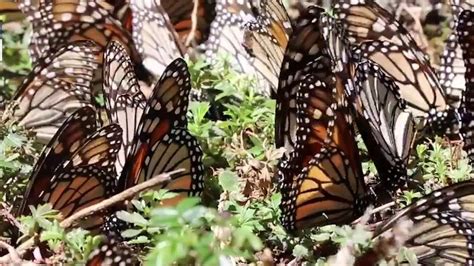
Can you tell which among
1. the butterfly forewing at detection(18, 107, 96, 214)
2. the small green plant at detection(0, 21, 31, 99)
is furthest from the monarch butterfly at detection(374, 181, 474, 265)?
the small green plant at detection(0, 21, 31, 99)

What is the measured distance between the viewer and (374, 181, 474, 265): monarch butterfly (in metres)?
2.36

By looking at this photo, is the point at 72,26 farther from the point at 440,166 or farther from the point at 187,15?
the point at 440,166

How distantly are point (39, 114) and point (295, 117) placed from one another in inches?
34.2

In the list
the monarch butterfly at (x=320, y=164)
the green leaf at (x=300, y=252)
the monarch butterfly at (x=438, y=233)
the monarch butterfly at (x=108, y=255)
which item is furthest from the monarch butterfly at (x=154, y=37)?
the monarch butterfly at (x=108, y=255)

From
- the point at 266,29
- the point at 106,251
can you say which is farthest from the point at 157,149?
the point at 266,29

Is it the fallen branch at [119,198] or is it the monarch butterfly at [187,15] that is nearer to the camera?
the fallen branch at [119,198]

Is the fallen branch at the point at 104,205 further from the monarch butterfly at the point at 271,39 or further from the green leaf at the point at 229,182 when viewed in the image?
the monarch butterfly at the point at 271,39

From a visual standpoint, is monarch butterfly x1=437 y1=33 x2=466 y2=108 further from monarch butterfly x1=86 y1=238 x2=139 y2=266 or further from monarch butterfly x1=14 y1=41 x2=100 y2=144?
monarch butterfly x1=86 y1=238 x2=139 y2=266

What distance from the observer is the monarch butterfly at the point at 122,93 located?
2822 mm

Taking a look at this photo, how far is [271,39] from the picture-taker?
3363mm

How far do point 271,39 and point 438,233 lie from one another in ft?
3.93

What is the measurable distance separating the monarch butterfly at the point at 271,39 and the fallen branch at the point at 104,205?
119 centimetres

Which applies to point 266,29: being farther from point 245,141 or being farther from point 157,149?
point 157,149

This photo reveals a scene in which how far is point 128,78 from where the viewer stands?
2.92 meters
